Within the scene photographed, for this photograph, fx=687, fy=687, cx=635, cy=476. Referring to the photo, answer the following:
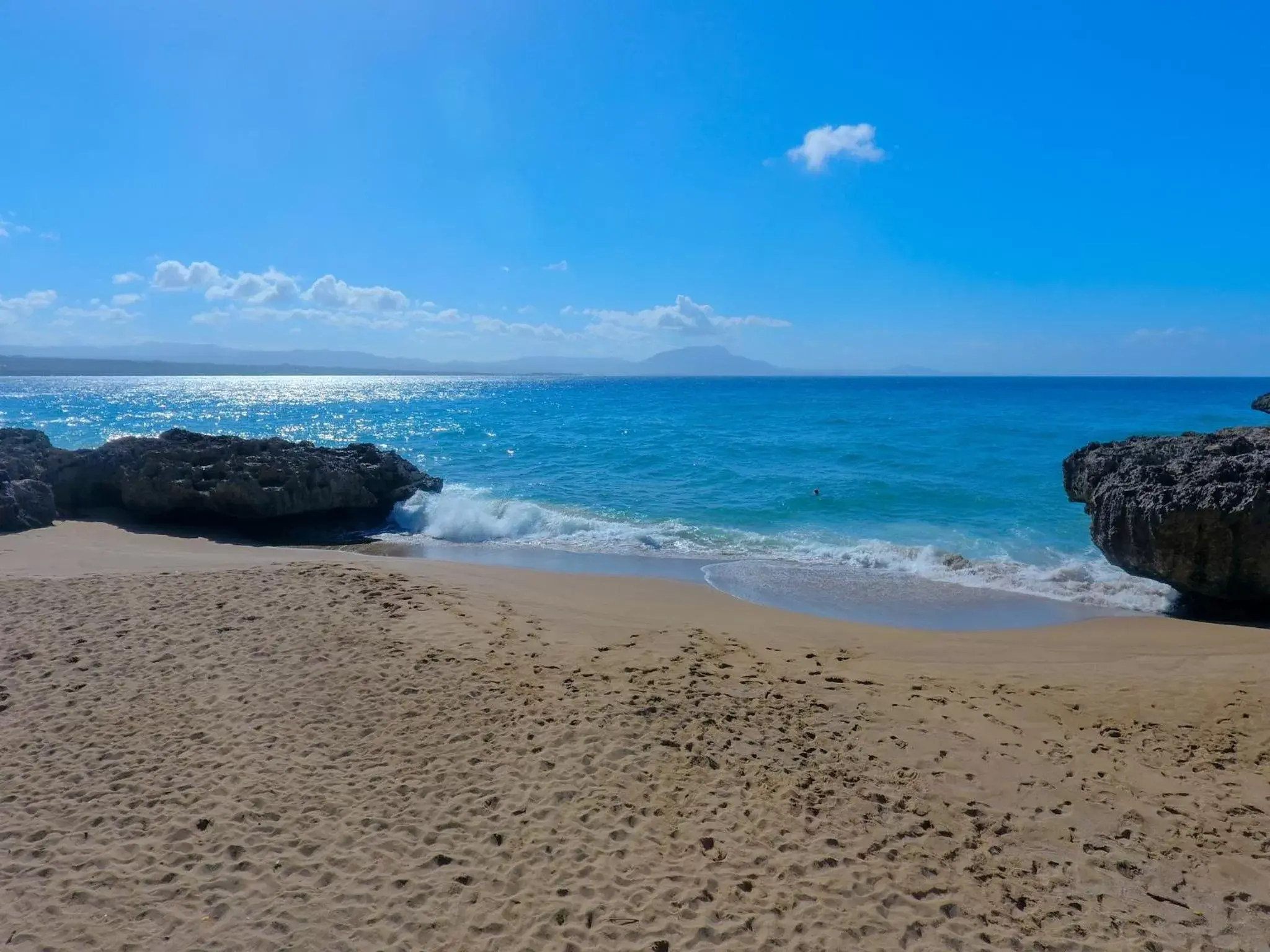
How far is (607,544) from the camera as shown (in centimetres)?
1695

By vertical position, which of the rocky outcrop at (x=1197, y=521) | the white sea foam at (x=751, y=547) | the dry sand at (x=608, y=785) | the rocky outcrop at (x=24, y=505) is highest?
the rocky outcrop at (x=1197, y=521)

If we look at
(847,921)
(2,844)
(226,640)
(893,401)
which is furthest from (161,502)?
(893,401)

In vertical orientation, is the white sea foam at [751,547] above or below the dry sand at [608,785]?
above

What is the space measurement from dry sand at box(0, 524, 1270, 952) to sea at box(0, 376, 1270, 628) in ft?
10.8

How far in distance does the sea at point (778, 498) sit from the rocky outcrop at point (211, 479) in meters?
1.60

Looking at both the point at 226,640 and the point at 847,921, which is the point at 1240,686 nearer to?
the point at 847,921

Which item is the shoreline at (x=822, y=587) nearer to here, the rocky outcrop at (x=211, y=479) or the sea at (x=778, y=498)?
the sea at (x=778, y=498)

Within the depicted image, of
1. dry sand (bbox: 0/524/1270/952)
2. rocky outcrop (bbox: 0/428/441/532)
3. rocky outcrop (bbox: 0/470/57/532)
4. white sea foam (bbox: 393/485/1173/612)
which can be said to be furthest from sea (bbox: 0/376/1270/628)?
rocky outcrop (bbox: 0/470/57/532)

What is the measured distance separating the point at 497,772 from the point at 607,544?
1092cm

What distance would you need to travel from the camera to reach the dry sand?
15.0ft

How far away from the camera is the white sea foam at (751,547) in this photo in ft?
42.3

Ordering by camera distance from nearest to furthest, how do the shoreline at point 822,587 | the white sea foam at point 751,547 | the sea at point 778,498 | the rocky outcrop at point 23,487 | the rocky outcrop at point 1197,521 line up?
1. the rocky outcrop at point 1197,521
2. the shoreline at point 822,587
3. the white sea foam at point 751,547
4. the sea at point 778,498
5. the rocky outcrop at point 23,487

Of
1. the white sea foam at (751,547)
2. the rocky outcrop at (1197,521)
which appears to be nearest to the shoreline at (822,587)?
the white sea foam at (751,547)

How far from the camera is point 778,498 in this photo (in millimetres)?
22422
